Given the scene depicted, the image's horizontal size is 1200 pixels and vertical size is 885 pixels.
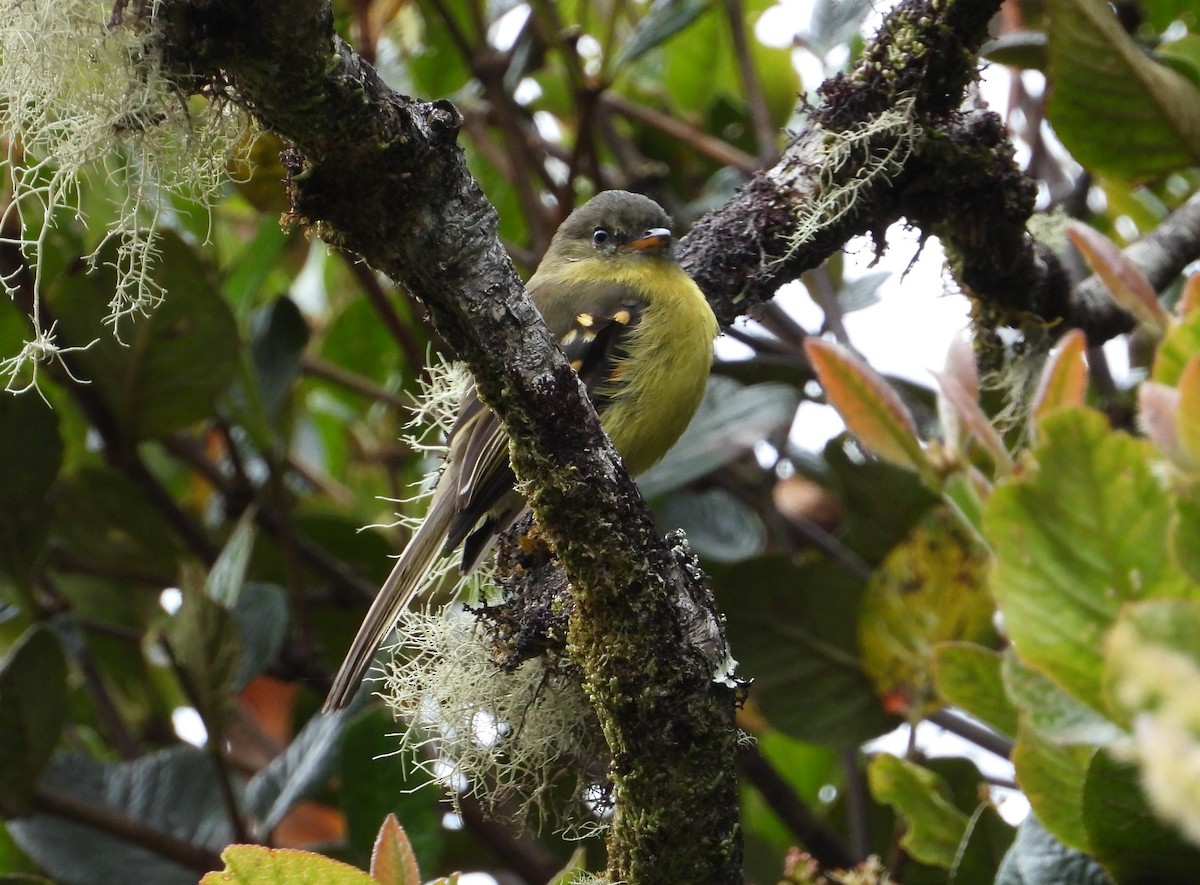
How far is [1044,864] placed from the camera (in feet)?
5.71

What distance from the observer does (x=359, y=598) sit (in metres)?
3.59

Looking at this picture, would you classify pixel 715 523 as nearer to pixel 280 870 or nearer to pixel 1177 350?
pixel 280 870

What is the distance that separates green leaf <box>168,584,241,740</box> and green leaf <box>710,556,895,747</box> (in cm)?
118

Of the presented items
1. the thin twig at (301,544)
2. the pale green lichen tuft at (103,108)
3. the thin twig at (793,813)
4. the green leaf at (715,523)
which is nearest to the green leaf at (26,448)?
the thin twig at (301,544)

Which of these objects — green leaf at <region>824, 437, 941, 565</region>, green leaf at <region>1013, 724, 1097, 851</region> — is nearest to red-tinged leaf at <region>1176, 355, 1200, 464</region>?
green leaf at <region>1013, 724, 1097, 851</region>

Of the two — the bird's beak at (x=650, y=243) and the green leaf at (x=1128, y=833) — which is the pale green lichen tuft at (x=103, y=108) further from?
the bird's beak at (x=650, y=243)

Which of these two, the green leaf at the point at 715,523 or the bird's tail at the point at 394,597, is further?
the green leaf at the point at 715,523

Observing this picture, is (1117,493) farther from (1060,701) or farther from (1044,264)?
(1044,264)

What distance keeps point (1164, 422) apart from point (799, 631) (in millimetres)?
2235

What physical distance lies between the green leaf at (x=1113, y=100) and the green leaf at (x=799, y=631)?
1.17m

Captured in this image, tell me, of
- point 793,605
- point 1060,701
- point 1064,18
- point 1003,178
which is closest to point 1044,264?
point 1003,178

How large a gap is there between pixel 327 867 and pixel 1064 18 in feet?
7.10

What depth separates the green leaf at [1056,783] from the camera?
1612 millimetres

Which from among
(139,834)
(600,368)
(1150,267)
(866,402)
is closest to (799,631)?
(600,368)
